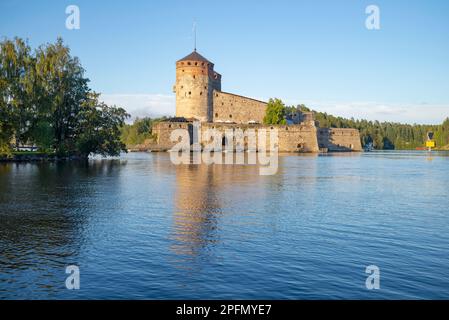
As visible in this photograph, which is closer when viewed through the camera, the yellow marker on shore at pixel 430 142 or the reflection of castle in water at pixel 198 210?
the reflection of castle in water at pixel 198 210

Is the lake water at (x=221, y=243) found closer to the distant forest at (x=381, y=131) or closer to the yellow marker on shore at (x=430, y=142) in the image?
the distant forest at (x=381, y=131)

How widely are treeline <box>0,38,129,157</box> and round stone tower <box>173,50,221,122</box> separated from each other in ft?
106

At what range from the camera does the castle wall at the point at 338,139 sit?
3824 inches

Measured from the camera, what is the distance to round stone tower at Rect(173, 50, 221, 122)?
280 feet

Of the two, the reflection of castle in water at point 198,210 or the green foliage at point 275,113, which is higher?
the green foliage at point 275,113

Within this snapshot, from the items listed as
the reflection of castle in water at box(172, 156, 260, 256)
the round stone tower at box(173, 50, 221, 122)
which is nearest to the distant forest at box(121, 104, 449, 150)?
the round stone tower at box(173, 50, 221, 122)

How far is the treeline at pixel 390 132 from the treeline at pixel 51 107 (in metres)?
88.0

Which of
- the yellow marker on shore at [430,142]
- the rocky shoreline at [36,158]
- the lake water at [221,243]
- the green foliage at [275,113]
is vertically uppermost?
the green foliage at [275,113]

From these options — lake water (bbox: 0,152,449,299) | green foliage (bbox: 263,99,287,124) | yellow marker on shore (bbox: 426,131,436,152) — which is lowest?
lake water (bbox: 0,152,449,299)

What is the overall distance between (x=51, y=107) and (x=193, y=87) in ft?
138

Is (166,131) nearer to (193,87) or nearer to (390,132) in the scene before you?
(193,87)

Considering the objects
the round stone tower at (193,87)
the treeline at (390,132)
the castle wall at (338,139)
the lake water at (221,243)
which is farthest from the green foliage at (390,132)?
the lake water at (221,243)

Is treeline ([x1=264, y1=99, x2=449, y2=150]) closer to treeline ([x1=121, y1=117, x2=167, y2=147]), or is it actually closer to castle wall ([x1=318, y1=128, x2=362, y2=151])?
castle wall ([x1=318, y1=128, x2=362, y2=151])

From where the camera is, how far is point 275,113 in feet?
296
